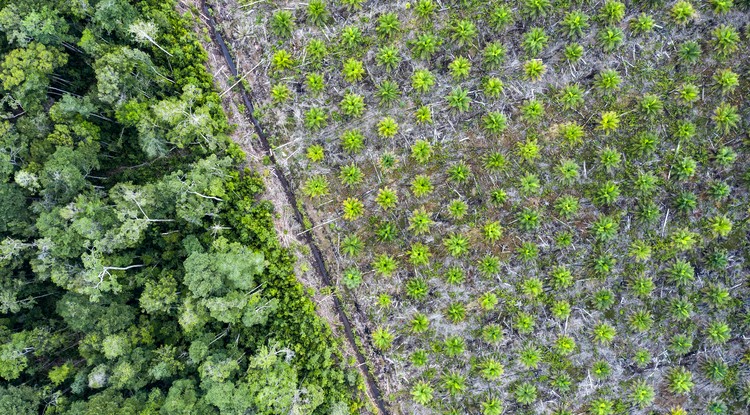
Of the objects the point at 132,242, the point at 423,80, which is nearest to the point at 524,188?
the point at 423,80

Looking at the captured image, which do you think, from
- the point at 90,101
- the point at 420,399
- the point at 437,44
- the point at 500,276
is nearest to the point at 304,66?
the point at 437,44

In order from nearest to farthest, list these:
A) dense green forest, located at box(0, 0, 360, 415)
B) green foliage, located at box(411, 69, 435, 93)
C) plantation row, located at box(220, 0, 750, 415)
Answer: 1. dense green forest, located at box(0, 0, 360, 415)
2. plantation row, located at box(220, 0, 750, 415)
3. green foliage, located at box(411, 69, 435, 93)

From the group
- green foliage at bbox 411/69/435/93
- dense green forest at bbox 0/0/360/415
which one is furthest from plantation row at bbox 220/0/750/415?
dense green forest at bbox 0/0/360/415

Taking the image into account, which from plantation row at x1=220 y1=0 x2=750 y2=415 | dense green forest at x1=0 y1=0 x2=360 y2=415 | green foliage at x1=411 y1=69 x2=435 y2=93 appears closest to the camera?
dense green forest at x1=0 y1=0 x2=360 y2=415

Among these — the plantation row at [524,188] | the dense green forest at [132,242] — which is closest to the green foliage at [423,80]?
the plantation row at [524,188]

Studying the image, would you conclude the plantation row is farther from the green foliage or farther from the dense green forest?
the dense green forest

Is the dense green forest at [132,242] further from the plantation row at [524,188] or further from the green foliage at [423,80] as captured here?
the green foliage at [423,80]

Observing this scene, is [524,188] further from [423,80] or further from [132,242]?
[132,242]

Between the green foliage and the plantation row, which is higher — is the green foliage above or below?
above
